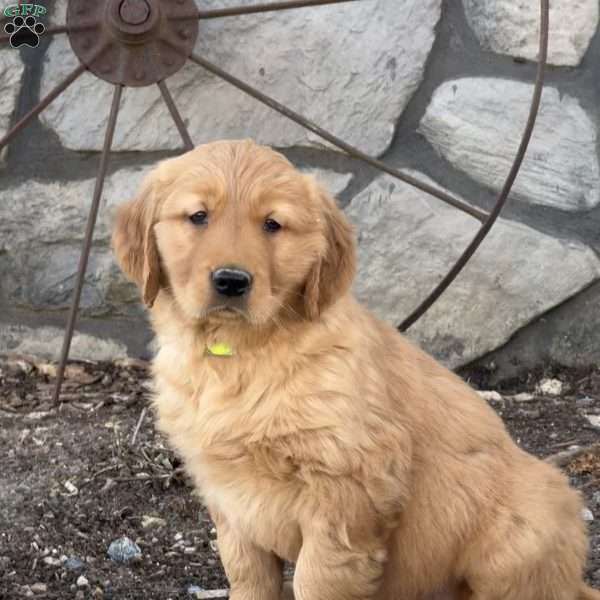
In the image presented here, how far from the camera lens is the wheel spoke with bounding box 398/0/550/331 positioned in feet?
12.7

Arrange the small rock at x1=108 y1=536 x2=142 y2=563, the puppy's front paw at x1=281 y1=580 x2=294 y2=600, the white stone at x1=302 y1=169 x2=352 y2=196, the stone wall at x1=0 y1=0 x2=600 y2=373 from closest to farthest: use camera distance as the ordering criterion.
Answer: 1. the puppy's front paw at x1=281 y1=580 x2=294 y2=600
2. the small rock at x1=108 y1=536 x2=142 y2=563
3. the stone wall at x1=0 y1=0 x2=600 y2=373
4. the white stone at x1=302 y1=169 x2=352 y2=196

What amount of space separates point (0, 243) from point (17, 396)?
0.60 meters

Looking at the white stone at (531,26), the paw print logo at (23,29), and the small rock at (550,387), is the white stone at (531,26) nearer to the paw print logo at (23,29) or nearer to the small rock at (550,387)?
the small rock at (550,387)

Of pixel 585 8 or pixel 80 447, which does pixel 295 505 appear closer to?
pixel 80 447

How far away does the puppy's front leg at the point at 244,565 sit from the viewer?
2908mm

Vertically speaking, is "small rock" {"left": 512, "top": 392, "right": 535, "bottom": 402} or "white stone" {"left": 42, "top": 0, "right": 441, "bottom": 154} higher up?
"white stone" {"left": 42, "top": 0, "right": 441, "bottom": 154}

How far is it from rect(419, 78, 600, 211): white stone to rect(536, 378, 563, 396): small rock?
69 cm

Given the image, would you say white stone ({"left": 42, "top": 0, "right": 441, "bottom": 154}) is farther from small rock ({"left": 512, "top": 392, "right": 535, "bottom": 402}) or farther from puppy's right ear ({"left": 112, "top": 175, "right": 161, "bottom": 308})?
puppy's right ear ({"left": 112, "top": 175, "right": 161, "bottom": 308})

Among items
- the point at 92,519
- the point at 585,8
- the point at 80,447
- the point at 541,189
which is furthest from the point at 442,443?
the point at 585,8

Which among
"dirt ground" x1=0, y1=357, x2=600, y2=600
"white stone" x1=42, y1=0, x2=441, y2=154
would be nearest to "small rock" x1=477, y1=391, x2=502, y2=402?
"dirt ground" x1=0, y1=357, x2=600, y2=600

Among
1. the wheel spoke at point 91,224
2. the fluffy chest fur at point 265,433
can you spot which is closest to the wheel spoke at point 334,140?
the wheel spoke at point 91,224

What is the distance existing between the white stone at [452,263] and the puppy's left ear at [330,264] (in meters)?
1.67

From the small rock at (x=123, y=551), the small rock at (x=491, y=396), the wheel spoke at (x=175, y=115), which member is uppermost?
the wheel spoke at (x=175, y=115)

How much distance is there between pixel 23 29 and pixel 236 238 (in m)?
1.90
